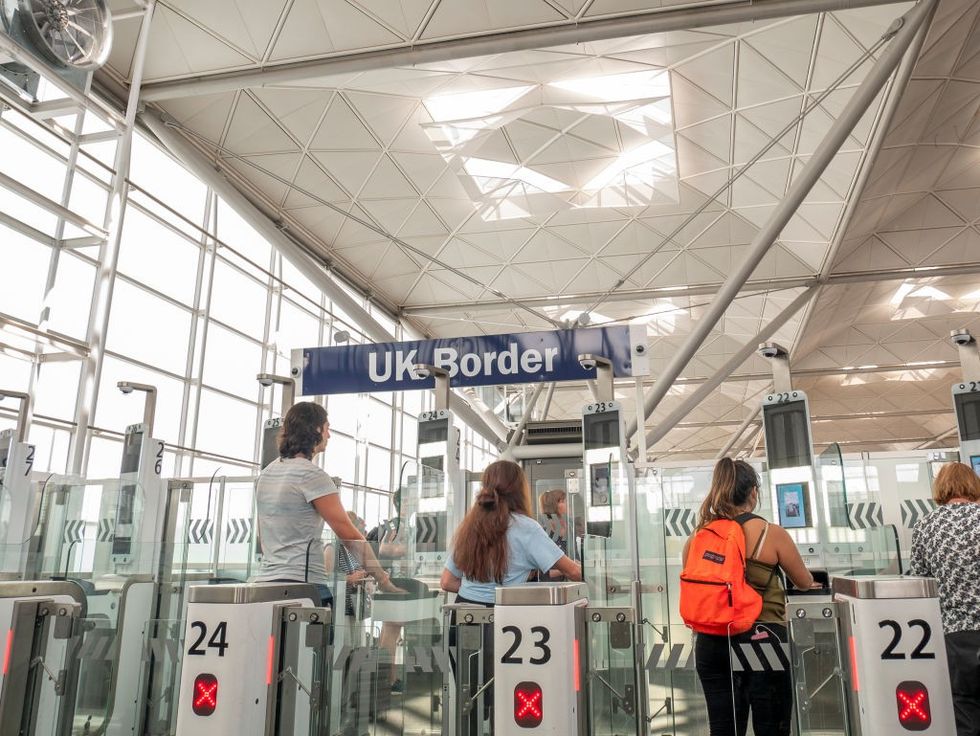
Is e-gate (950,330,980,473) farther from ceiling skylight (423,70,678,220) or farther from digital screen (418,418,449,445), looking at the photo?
ceiling skylight (423,70,678,220)

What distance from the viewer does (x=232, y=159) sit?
57.2ft

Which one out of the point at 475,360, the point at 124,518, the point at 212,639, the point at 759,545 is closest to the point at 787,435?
the point at 475,360

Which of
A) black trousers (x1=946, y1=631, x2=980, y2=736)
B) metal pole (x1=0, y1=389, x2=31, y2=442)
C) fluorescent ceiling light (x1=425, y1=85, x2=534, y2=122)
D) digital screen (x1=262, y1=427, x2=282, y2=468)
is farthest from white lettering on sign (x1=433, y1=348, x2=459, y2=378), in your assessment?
fluorescent ceiling light (x1=425, y1=85, x2=534, y2=122)

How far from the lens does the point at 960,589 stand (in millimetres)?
4441

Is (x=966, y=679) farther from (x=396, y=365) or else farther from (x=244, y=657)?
(x=396, y=365)

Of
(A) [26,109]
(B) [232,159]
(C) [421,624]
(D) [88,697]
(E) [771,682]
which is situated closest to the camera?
(E) [771,682]

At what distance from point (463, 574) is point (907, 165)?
16843mm

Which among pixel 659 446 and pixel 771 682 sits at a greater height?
pixel 659 446

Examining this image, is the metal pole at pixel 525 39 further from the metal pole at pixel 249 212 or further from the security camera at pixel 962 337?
the security camera at pixel 962 337

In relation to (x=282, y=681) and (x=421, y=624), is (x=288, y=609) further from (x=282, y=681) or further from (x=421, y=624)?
(x=421, y=624)

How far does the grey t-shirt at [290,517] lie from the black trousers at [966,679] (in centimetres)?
355

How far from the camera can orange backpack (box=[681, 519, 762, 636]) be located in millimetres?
4000

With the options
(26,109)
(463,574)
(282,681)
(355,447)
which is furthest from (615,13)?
(355,447)

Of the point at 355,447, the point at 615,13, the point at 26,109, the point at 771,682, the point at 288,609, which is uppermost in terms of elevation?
the point at 615,13
